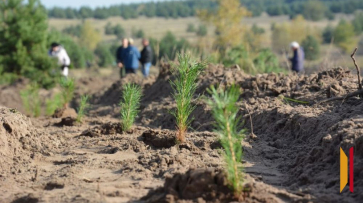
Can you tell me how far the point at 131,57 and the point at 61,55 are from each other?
2710mm

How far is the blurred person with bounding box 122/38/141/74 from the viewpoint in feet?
50.4

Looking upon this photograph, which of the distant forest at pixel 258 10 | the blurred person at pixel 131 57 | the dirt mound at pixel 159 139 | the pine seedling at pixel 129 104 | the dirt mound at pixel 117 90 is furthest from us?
the distant forest at pixel 258 10

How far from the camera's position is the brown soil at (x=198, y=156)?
3908 millimetres

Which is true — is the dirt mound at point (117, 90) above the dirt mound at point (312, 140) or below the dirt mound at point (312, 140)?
above

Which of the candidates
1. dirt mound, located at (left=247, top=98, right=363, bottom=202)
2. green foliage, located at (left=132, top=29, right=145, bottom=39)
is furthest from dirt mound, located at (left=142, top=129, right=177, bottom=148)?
green foliage, located at (left=132, top=29, right=145, bottom=39)

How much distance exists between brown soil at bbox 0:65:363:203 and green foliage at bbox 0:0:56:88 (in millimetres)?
10269

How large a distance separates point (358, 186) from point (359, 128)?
Answer: 0.97 meters

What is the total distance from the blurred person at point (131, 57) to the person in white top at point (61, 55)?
1930 mm

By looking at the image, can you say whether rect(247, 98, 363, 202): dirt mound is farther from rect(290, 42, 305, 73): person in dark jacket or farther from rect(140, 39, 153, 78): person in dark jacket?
rect(140, 39, 153, 78): person in dark jacket

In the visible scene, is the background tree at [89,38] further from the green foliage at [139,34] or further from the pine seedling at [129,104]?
the pine seedling at [129,104]

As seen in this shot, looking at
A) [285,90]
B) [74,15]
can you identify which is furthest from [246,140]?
[74,15]

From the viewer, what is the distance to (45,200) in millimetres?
4059

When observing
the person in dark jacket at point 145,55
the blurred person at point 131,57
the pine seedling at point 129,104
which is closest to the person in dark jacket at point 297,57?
the person in dark jacket at point 145,55

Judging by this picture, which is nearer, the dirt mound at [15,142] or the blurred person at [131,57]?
the dirt mound at [15,142]
